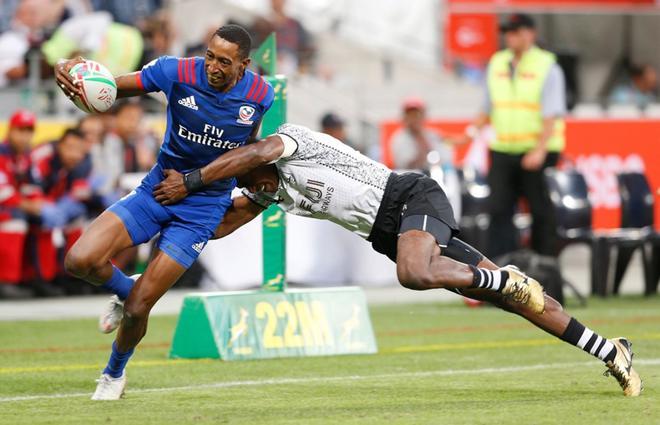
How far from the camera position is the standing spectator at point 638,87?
2773cm

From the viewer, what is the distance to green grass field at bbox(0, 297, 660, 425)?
746 centimetres

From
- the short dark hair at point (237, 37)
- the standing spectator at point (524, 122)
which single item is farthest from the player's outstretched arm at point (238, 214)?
the standing spectator at point (524, 122)

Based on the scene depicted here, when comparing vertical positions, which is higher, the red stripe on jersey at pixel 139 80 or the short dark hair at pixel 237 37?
the short dark hair at pixel 237 37

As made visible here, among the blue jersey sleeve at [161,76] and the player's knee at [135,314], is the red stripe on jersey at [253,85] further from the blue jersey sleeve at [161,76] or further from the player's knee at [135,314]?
the player's knee at [135,314]

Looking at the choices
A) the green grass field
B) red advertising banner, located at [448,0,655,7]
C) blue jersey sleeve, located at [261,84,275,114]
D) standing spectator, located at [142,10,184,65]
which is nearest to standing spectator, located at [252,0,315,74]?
standing spectator, located at [142,10,184,65]

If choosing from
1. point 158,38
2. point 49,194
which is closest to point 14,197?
point 49,194

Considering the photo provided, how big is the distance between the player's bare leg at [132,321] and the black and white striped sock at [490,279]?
172 centimetres

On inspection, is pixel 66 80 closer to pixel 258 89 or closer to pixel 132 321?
pixel 258 89

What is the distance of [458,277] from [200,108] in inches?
68.7

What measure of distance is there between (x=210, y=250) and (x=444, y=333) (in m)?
4.59

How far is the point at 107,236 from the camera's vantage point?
830cm

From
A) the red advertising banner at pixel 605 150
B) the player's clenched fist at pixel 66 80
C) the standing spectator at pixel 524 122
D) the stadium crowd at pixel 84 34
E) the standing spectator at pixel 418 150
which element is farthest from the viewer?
the red advertising banner at pixel 605 150

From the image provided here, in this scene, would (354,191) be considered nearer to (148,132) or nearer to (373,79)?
(148,132)

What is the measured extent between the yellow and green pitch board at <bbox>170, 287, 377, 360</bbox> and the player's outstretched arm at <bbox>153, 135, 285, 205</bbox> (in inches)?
78.1
